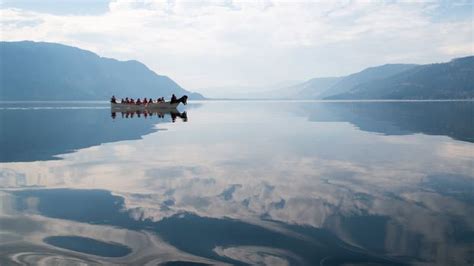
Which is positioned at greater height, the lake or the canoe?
the canoe

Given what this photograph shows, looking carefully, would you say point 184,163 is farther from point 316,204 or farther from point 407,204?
point 407,204

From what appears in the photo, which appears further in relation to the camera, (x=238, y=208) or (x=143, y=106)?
(x=143, y=106)

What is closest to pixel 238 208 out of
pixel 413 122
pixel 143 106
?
pixel 413 122

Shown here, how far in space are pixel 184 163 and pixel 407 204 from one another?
15.2 meters

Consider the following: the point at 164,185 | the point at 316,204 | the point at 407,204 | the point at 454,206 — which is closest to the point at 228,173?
the point at 164,185

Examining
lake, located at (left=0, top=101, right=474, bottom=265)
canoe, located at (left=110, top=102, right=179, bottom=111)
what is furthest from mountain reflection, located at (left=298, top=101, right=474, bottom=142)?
canoe, located at (left=110, top=102, right=179, bottom=111)

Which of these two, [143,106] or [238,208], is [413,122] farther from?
[143,106]

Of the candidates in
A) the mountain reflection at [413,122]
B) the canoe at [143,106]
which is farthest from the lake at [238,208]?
the canoe at [143,106]

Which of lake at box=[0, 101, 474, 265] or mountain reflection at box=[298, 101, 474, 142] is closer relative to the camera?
lake at box=[0, 101, 474, 265]

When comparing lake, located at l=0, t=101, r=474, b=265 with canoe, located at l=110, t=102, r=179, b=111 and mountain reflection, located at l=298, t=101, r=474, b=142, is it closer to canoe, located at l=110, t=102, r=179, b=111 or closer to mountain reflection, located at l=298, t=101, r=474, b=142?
mountain reflection, located at l=298, t=101, r=474, b=142

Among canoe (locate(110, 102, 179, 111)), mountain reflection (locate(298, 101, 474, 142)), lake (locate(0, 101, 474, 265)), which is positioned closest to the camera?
lake (locate(0, 101, 474, 265))

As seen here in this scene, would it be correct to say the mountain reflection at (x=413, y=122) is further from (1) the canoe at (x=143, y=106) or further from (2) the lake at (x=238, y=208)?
(1) the canoe at (x=143, y=106)

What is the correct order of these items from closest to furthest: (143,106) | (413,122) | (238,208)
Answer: (238,208)
(413,122)
(143,106)

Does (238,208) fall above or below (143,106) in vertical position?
below
